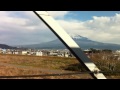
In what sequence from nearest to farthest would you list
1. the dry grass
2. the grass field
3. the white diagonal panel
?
the white diagonal panel < the grass field < the dry grass

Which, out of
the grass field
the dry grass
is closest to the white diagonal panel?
the grass field

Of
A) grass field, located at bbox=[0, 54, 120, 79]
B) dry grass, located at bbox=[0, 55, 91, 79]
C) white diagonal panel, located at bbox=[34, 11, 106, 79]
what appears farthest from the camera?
dry grass, located at bbox=[0, 55, 91, 79]

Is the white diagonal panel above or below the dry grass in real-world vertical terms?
above

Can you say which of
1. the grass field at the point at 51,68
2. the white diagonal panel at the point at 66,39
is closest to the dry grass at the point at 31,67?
the grass field at the point at 51,68

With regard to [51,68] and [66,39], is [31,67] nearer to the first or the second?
[51,68]

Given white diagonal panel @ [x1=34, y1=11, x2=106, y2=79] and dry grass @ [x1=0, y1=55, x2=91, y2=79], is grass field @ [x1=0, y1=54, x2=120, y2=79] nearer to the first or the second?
dry grass @ [x1=0, y1=55, x2=91, y2=79]

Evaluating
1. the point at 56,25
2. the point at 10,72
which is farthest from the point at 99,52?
the point at 56,25

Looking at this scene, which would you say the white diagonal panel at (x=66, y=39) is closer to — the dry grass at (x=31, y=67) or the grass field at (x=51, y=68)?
the grass field at (x=51, y=68)

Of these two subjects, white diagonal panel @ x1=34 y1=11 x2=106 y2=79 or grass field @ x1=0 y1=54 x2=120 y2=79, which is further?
grass field @ x1=0 y1=54 x2=120 y2=79

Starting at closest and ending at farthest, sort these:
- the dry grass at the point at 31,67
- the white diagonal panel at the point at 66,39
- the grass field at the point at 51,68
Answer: the white diagonal panel at the point at 66,39, the grass field at the point at 51,68, the dry grass at the point at 31,67

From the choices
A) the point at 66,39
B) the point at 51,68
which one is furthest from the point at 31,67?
the point at 66,39

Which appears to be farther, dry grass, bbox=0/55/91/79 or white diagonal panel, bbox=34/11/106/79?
dry grass, bbox=0/55/91/79
